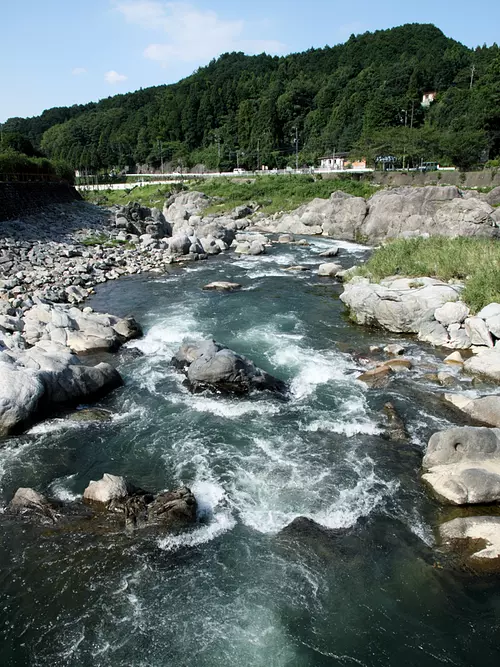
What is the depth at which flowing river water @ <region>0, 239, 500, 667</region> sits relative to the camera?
7.88 m

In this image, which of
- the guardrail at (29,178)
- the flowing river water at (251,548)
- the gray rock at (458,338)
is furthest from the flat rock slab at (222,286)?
the guardrail at (29,178)

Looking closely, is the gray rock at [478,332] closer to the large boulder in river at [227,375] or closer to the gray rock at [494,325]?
the gray rock at [494,325]

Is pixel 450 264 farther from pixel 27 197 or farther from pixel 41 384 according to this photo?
pixel 27 197

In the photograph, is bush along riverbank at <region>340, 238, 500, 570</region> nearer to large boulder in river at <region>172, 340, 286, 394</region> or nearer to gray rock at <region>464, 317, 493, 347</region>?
gray rock at <region>464, 317, 493, 347</region>

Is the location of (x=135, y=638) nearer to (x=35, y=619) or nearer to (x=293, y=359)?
(x=35, y=619)

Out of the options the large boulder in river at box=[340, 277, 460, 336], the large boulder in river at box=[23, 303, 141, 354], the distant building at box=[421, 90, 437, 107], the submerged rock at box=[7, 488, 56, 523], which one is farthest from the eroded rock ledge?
the distant building at box=[421, 90, 437, 107]

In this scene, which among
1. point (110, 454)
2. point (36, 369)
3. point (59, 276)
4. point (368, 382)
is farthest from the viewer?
point (59, 276)

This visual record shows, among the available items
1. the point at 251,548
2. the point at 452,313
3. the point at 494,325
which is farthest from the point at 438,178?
the point at 251,548

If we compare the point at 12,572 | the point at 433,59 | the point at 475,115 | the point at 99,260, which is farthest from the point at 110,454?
the point at 433,59

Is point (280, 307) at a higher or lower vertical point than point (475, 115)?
lower

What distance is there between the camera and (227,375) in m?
15.9

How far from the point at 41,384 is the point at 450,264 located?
19.3 metres

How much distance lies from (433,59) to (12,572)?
144 metres

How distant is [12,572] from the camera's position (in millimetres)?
9195
